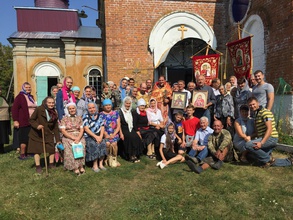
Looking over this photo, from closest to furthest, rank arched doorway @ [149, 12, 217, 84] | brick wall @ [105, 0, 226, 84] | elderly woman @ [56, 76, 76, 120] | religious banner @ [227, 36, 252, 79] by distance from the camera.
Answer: elderly woman @ [56, 76, 76, 120]
religious banner @ [227, 36, 252, 79]
brick wall @ [105, 0, 226, 84]
arched doorway @ [149, 12, 217, 84]

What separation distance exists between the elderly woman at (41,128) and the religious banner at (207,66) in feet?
15.2

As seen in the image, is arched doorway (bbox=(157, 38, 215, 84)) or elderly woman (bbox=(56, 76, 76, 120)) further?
arched doorway (bbox=(157, 38, 215, 84))

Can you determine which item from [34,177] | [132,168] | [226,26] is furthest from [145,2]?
[34,177]

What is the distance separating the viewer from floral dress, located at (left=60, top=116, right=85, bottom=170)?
4.55 m

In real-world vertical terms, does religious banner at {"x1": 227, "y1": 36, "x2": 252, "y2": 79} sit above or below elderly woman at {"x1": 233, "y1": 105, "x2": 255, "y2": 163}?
above

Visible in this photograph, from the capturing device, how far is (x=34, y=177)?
4453 millimetres

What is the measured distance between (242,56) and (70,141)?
5.09 meters

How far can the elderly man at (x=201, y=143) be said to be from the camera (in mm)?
4945

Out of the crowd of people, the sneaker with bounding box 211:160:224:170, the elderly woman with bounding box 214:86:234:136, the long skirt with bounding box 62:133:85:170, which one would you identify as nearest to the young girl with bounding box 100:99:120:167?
the crowd of people

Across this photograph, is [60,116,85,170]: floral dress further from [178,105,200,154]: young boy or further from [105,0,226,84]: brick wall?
[105,0,226,84]: brick wall

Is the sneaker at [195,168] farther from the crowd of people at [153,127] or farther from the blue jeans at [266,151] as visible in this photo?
the blue jeans at [266,151]

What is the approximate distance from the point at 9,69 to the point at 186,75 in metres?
21.9

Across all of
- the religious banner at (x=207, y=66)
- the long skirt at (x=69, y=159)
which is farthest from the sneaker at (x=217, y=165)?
the religious banner at (x=207, y=66)

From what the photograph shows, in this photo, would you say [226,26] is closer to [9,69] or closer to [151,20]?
[151,20]
